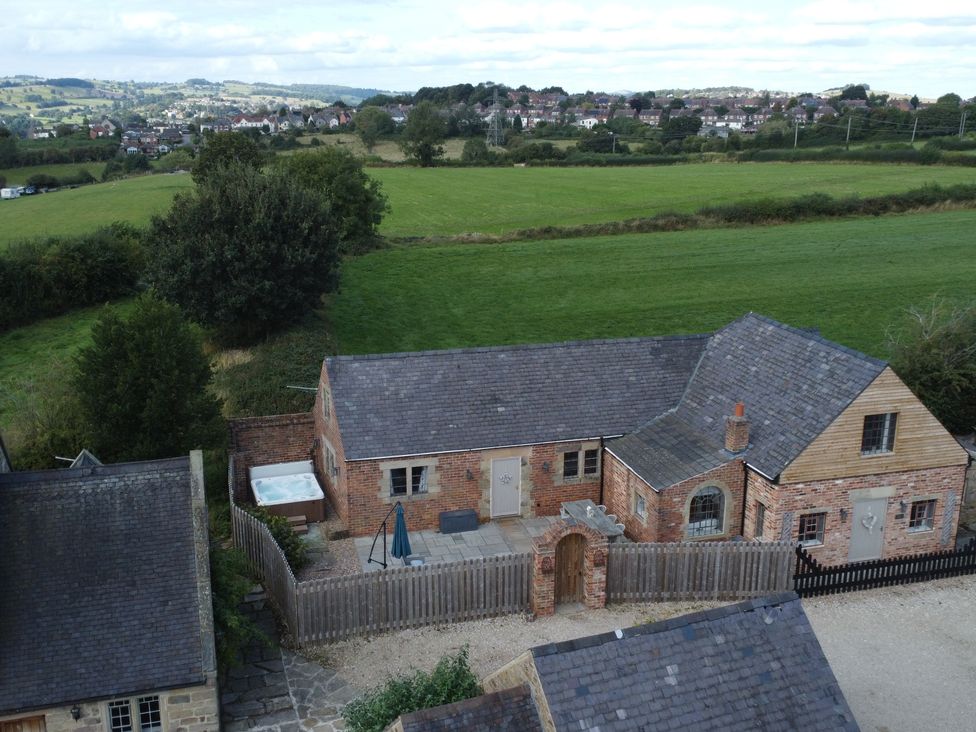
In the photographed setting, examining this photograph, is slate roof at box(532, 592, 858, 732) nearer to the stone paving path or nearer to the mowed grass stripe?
the stone paving path

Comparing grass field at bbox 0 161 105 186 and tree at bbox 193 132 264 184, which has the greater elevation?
tree at bbox 193 132 264 184

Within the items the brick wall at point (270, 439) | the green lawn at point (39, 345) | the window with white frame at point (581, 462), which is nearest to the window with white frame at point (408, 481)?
the window with white frame at point (581, 462)

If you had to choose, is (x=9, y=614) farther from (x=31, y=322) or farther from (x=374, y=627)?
(x=31, y=322)

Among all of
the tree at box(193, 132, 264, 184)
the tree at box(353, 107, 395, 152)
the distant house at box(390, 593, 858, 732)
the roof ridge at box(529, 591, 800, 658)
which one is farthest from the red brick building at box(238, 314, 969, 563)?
the tree at box(353, 107, 395, 152)

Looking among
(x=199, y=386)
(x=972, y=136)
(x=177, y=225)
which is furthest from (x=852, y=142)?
(x=199, y=386)

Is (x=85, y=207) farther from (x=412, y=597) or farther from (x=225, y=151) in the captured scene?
(x=412, y=597)

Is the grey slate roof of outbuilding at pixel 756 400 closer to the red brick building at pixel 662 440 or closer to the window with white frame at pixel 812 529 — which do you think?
the red brick building at pixel 662 440
